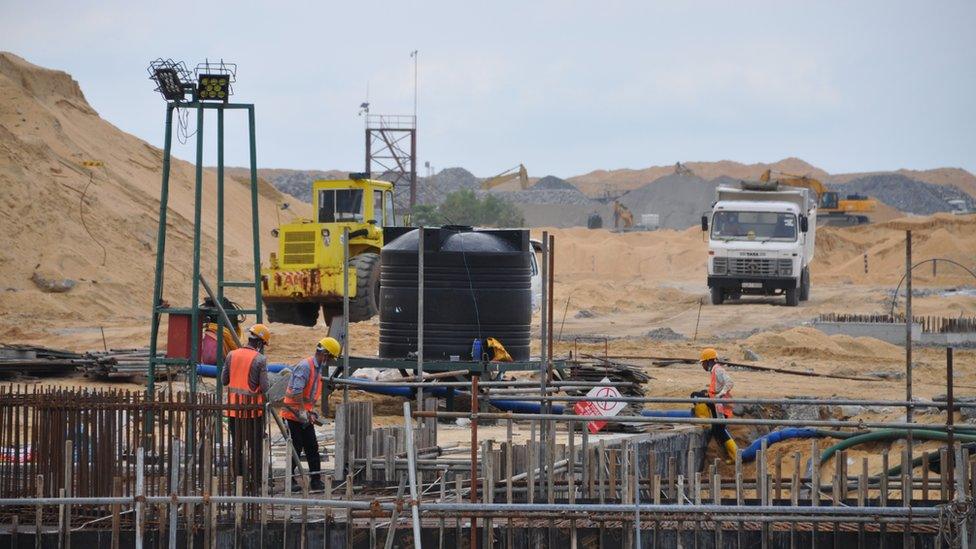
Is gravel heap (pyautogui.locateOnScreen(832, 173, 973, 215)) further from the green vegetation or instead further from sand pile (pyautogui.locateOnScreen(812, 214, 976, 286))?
sand pile (pyautogui.locateOnScreen(812, 214, 976, 286))

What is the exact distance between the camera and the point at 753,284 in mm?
33781

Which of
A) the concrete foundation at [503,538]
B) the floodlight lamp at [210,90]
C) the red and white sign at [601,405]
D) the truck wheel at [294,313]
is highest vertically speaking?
the floodlight lamp at [210,90]

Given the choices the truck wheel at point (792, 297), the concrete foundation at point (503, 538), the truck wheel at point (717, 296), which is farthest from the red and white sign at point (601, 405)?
the truck wheel at point (717, 296)

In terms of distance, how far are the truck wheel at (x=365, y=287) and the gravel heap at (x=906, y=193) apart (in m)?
83.4

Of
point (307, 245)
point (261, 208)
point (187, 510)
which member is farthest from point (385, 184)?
point (261, 208)

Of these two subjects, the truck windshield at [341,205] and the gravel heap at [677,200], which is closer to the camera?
the truck windshield at [341,205]

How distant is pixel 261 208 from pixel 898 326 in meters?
32.8

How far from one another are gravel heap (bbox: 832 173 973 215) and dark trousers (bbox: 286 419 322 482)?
95.8 metres

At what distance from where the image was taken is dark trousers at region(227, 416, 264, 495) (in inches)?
405

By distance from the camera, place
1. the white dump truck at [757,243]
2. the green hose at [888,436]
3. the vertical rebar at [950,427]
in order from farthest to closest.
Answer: the white dump truck at [757,243]
the green hose at [888,436]
the vertical rebar at [950,427]

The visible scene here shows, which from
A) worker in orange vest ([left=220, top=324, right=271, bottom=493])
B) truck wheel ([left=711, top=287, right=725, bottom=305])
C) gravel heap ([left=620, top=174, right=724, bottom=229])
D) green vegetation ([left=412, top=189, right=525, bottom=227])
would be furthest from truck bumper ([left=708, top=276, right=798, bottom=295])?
gravel heap ([left=620, top=174, right=724, bottom=229])

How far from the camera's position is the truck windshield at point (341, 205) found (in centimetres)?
2467

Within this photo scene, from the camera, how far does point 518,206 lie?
85188mm

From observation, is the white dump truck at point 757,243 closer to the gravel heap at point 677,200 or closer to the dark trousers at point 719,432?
the dark trousers at point 719,432
